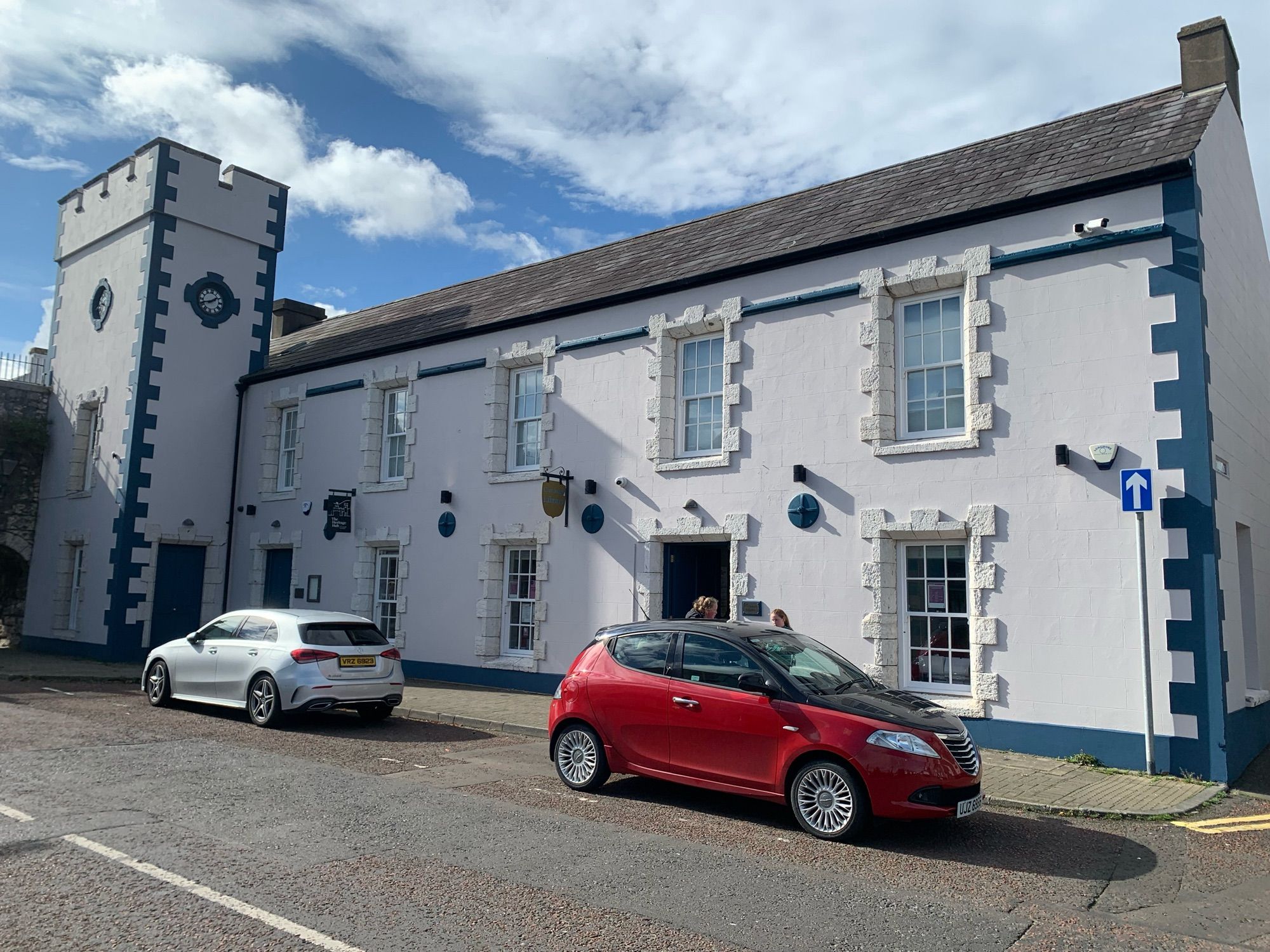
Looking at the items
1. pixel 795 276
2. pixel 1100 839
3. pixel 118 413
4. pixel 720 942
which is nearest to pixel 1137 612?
pixel 1100 839

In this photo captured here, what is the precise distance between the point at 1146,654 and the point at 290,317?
23271mm

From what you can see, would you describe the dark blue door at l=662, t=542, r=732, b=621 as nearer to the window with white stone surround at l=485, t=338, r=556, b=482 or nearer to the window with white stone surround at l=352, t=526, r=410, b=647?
the window with white stone surround at l=485, t=338, r=556, b=482

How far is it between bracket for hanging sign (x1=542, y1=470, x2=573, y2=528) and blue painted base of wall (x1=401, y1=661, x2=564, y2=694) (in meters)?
2.50

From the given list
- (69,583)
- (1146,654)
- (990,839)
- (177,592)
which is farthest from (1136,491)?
(69,583)

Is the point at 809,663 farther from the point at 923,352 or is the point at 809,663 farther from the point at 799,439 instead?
the point at 923,352

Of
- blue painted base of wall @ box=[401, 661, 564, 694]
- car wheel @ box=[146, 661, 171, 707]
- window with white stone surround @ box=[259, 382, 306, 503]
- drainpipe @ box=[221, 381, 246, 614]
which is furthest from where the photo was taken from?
drainpipe @ box=[221, 381, 246, 614]

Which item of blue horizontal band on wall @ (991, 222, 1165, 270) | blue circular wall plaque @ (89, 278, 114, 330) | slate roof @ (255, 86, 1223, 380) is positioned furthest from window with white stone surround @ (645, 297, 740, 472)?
blue circular wall plaque @ (89, 278, 114, 330)

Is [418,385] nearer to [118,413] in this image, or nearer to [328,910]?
[118,413]

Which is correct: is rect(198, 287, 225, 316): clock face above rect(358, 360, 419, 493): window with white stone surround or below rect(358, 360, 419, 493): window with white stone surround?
above

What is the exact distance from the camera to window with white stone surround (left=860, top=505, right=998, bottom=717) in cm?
1067

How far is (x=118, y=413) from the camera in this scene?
2020 cm

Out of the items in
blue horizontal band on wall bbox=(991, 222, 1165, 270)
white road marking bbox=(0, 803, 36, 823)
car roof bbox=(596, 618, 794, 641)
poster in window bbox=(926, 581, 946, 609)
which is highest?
blue horizontal band on wall bbox=(991, 222, 1165, 270)

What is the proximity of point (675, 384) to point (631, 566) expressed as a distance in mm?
2843

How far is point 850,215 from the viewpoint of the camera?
13.0 metres
